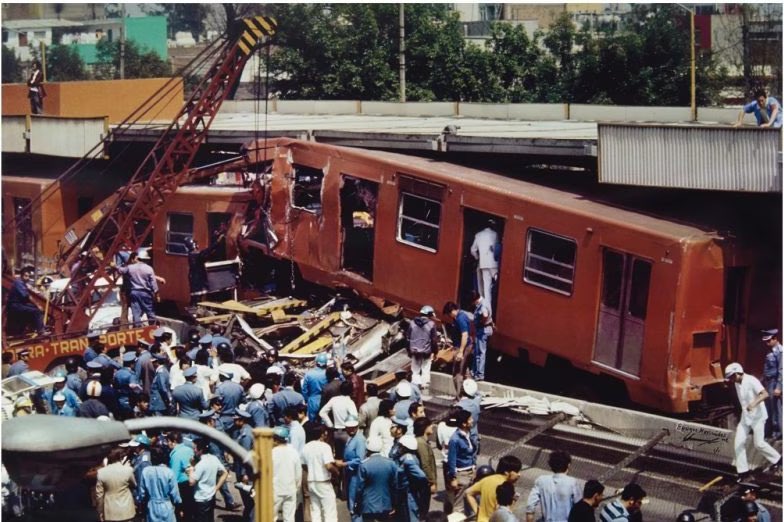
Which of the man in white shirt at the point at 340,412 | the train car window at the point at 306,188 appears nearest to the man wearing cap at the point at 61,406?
the man in white shirt at the point at 340,412

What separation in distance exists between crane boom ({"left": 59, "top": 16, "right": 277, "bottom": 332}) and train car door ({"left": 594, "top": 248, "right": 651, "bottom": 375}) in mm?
8262

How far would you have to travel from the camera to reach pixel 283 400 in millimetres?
12406

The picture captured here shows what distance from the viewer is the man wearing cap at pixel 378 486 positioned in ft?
34.8

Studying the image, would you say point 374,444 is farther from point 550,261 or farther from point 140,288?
point 140,288

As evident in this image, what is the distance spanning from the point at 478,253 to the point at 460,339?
126 cm

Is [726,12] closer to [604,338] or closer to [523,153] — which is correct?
[523,153]

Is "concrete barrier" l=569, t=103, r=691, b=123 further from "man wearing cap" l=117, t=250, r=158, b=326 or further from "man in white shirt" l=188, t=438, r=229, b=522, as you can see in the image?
"man in white shirt" l=188, t=438, r=229, b=522

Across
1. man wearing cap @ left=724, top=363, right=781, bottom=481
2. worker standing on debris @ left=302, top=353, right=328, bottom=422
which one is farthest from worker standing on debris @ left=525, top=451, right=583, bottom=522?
worker standing on debris @ left=302, top=353, right=328, bottom=422

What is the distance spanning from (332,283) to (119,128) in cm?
699

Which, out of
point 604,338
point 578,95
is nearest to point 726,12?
point 578,95

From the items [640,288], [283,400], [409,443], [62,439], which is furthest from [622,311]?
[62,439]

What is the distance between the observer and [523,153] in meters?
17.7

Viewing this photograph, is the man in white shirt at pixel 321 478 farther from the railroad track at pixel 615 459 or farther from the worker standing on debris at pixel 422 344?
the worker standing on debris at pixel 422 344

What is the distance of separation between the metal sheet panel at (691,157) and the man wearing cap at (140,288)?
7.69 meters
